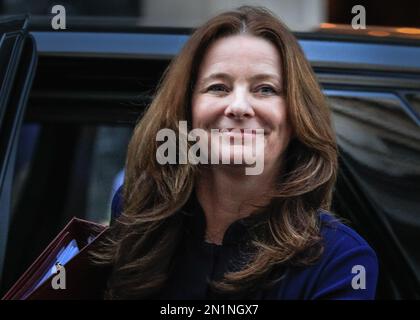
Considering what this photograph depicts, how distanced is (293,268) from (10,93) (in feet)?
2.63

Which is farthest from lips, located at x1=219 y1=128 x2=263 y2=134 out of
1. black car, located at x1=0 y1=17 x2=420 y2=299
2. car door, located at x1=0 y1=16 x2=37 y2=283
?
A: car door, located at x1=0 y1=16 x2=37 y2=283

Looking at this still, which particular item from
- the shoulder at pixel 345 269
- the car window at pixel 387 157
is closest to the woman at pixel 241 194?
the shoulder at pixel 345 269

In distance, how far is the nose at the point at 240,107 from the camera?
65.4 inches

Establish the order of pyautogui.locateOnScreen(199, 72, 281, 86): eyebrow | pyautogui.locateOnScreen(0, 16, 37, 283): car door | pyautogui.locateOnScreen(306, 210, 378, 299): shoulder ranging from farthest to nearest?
pyautogui.locateOnScreen(0, 16, 37, 283): car door → pyautogui.locateOnScreen(199, 72, 281, 86): eyebrow → pyautogui.locateOnScreen(306, 210, 378, 299): shoulder

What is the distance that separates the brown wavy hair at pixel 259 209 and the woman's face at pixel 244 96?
0.09ft

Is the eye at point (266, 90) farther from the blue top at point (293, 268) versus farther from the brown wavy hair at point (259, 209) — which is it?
the blue top at point (293, 268)

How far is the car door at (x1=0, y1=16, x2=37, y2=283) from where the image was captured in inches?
73.4

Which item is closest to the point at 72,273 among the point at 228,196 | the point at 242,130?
the point at 228,196

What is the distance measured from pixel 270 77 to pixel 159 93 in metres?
0.29

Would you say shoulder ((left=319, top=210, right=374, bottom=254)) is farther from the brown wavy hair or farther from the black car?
the black car

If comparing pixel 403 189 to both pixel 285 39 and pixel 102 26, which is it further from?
pixel 102 26

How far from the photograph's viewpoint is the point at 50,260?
1.74m
